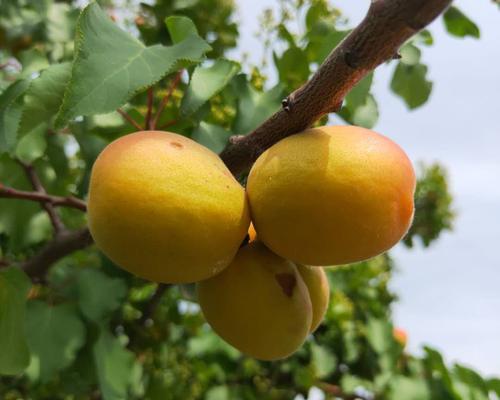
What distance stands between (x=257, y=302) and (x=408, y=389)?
94 cm

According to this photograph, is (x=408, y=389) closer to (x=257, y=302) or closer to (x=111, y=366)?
(x=111, y=366)

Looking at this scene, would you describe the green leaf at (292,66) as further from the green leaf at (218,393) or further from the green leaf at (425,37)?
the green leaf at (218,393)

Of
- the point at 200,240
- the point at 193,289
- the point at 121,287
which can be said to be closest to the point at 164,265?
the point at 200,240

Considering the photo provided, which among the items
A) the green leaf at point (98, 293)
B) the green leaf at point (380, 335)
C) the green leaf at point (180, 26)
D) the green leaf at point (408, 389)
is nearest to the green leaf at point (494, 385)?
the green leaf at point (408, 389)

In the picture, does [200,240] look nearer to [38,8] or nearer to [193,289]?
[193,289]

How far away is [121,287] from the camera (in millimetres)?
1234

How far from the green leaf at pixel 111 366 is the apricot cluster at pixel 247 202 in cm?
46

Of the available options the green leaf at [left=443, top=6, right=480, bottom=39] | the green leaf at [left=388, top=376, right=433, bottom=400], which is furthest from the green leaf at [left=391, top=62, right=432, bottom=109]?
the green leaf at [left=388, top=376, right=433, bottom=400]

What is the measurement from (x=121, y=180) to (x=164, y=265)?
105 millimetres

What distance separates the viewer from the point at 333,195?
693mm

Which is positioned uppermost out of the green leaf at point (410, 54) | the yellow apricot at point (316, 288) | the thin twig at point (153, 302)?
→ the green leaf at point (410, 54)

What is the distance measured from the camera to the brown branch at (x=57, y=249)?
45.2 inches

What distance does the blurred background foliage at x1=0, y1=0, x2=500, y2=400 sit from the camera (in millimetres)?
993

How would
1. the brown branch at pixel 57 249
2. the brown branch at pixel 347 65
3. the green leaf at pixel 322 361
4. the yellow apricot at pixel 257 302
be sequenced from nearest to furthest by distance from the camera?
the brown branch at pixel 347 65 → the yellow apricot at pixel 257 302 → the brown branch at pixel 57 249 → the green leaf at pixel 322 361
